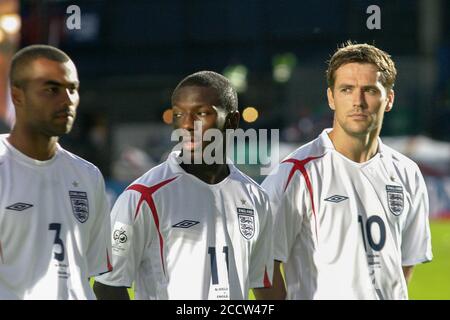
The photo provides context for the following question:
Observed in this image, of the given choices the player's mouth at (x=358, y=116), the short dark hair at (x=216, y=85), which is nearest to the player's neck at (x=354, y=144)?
the player's mouth at (x=358, y=116)

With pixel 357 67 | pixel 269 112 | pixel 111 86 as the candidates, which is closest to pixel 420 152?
pixel 269 112

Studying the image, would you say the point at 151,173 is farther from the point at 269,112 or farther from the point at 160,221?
the point at 269,112

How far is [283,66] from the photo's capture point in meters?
32.2

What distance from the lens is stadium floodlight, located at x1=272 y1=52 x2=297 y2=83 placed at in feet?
103

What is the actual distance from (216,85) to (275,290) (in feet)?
3.86

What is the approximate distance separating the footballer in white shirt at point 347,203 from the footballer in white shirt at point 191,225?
0.18 m

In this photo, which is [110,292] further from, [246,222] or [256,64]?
[256,64]

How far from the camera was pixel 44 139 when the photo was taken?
5535 mm

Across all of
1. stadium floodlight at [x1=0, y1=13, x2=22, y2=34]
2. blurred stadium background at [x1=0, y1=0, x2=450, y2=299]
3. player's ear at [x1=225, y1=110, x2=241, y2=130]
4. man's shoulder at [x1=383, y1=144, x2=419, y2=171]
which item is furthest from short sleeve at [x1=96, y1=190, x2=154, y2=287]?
blurred stadium background at [x1=0, y1=0, x2=450, y2=299]

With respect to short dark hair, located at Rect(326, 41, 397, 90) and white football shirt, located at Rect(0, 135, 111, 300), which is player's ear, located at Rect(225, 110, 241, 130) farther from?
white football shirt, located at Rect(0, 135, 111, 300)

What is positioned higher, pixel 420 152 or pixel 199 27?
pixel 199 27

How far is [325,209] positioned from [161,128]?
79.2 ft

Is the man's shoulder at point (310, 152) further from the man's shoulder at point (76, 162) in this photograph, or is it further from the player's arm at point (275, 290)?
the man's shoulder at point (76, 162)

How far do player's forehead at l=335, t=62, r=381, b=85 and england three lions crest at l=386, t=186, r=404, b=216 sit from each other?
0.62 meters
